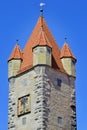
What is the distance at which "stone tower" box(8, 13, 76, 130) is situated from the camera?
147ft

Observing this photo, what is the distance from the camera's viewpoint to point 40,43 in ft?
153

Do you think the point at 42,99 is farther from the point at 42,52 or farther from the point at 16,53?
the point at 16,53

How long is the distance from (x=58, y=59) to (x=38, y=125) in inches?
299

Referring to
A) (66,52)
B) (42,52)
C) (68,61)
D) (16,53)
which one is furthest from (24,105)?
(66,52)

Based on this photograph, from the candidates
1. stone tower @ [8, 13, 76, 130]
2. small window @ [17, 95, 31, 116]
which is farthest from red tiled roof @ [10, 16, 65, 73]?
small window @ [17, 95, 31, 116]

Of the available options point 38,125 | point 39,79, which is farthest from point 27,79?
point 38,125

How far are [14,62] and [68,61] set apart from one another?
509 cm

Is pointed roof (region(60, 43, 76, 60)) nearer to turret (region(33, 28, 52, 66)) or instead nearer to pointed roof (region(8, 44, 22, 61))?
turret (region(33, 28, 52, 66))

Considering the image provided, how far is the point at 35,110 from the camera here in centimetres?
4469

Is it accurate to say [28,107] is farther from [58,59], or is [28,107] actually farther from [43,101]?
[58,59]

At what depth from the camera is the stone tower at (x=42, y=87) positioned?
1762 inches

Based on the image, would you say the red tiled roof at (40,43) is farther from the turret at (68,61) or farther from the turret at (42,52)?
the turret at (68,61)

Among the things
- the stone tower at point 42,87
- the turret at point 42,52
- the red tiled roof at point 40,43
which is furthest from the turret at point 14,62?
the turret at point 42,52

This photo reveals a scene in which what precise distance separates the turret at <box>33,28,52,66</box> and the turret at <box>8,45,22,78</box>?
8.75 feet
